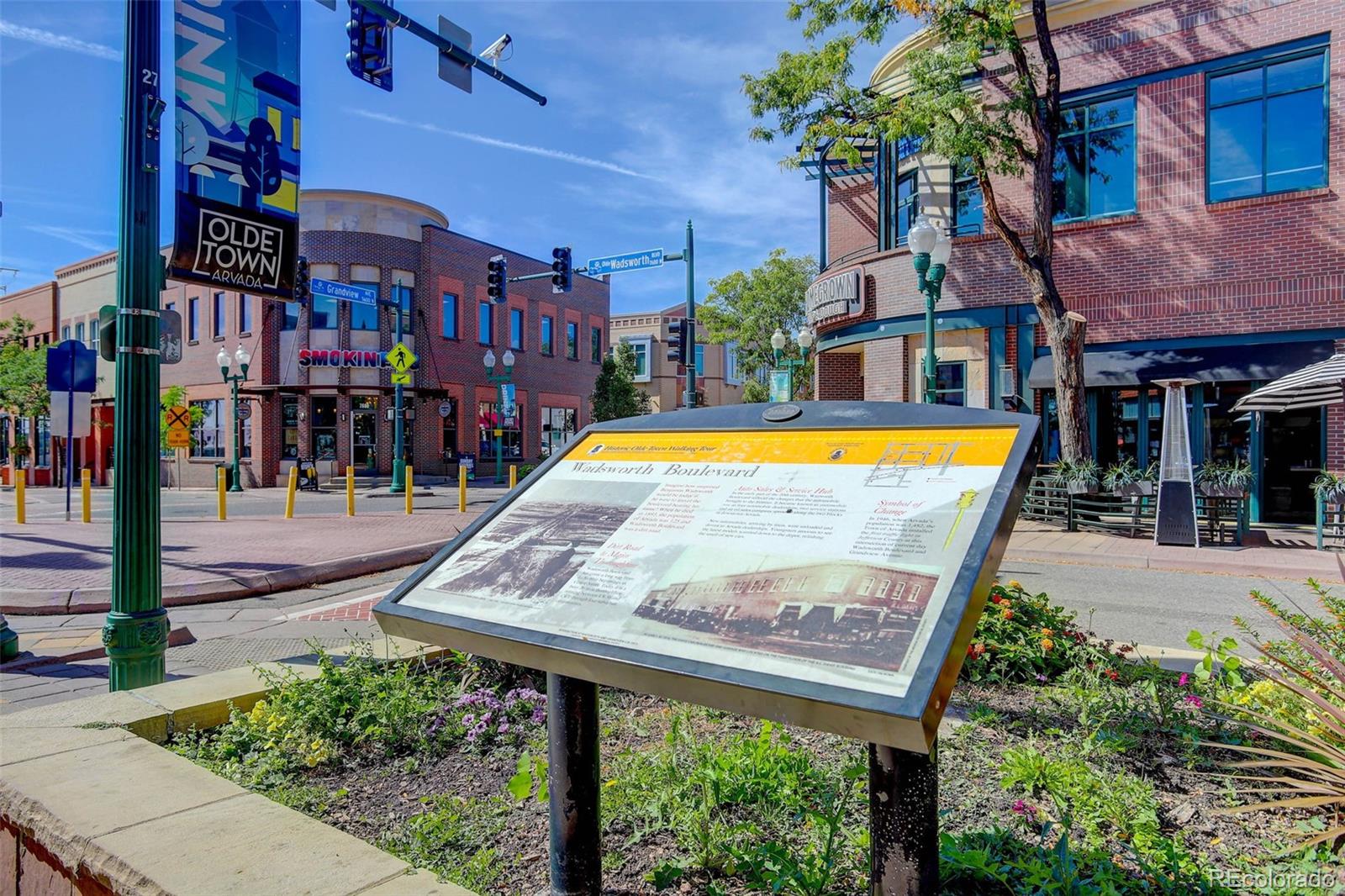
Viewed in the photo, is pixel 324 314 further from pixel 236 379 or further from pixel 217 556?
pixel 217 556

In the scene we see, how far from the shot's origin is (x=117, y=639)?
4262 mm

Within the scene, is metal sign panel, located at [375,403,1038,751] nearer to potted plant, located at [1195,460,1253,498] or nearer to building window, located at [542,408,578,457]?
potted plant, located at [1195,460,1253,498]

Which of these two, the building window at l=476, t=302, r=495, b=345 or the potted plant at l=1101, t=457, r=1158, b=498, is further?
the building window at l=476, t=302, r=495, b=345

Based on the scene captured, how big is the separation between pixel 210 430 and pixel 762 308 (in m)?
28.2

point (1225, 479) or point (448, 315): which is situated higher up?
point (448, 315)

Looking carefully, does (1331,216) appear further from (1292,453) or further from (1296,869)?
(1296,869)

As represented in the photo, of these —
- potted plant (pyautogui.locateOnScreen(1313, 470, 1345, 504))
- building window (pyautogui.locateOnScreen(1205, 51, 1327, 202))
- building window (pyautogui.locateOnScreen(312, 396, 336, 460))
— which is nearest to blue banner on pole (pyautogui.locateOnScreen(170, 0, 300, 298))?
potted plant (pyautogui.locateOnScreen(1313, 470, 1345, 504))

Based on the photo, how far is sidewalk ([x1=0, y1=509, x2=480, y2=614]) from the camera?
8.50 m

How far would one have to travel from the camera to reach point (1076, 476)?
14.9m

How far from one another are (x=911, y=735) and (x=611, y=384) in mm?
40102

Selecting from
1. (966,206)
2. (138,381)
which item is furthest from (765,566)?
(966,206)

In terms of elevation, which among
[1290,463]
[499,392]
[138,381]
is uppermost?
[499,392]

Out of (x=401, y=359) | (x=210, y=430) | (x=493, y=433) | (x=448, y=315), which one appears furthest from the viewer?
(x=493, y=433)

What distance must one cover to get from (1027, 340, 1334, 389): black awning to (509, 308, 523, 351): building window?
90.6ft
